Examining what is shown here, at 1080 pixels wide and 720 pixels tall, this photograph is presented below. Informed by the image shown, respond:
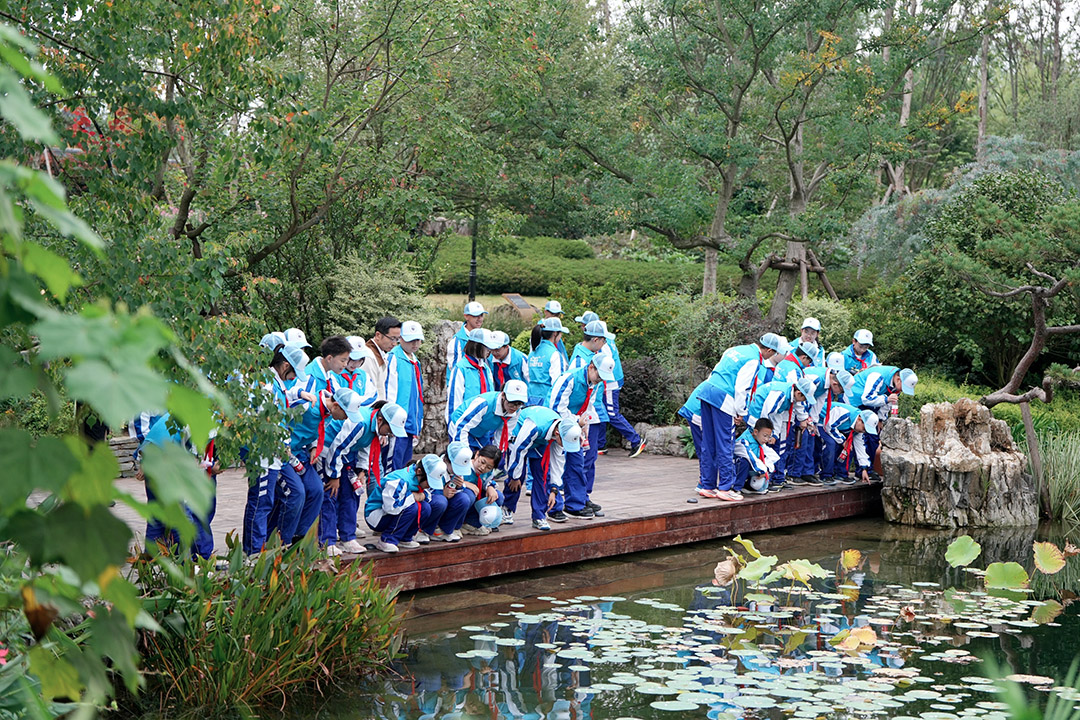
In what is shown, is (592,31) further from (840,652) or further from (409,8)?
(840,652)

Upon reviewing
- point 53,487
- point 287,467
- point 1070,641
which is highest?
point 53,487

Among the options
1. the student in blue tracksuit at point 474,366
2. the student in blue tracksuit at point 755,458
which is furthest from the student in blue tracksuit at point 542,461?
the student in blue tracksuit at point 755,458

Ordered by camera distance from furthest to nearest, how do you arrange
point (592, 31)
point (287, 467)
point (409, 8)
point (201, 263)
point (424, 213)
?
point (592, 31) < point (424, 213) < point (409, 8) < point (287, 467) < point (201, 263)

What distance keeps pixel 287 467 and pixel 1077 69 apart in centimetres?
3427

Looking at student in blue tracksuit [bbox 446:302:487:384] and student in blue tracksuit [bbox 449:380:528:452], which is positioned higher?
student in blue tracksuit [bbox 446:302:487:384]

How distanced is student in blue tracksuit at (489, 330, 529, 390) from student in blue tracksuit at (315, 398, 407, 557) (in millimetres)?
1678

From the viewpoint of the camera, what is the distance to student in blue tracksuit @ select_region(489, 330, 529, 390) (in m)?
9.26

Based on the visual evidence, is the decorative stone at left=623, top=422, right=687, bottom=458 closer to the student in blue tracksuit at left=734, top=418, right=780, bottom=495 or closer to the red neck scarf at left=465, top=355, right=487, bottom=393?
the student in blue tracksuit at left=734, top=418, right=780, bottom=495

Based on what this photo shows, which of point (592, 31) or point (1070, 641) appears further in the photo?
point (592, 31)

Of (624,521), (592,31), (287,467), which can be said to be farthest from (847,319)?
(287,467)

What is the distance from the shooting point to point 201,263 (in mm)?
5211

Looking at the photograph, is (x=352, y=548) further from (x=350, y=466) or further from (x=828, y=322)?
(x=828, y=322)

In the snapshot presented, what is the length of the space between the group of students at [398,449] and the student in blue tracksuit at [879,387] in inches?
149

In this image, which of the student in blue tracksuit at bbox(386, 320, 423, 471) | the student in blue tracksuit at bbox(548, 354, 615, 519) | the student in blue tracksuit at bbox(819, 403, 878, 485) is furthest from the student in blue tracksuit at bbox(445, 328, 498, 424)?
the student in blue tracksuit at bbox(819, 403, 878, 485)
